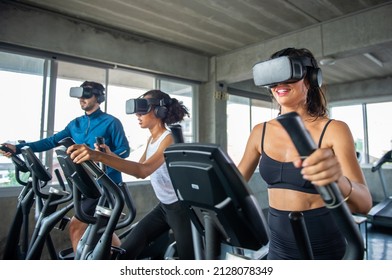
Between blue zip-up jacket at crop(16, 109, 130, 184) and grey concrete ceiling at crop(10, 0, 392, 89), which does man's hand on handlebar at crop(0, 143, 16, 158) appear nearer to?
blue zip-up jacket at crop(16, 109, 130, 184)

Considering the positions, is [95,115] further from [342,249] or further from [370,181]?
[370,181]

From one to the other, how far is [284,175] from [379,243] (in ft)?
11.3

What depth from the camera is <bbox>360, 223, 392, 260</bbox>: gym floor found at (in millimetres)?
2982

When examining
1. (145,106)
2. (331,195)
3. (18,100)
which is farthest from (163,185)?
(18,100)

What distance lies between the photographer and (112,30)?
3.72 metres

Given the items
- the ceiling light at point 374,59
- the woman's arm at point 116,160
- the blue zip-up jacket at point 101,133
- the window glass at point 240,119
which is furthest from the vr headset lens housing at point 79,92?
the ceiling light at point 374,59

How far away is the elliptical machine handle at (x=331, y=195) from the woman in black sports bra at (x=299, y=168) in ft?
0.45

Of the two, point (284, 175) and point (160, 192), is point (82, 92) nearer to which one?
point (160, 192)

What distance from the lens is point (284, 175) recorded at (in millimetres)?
985

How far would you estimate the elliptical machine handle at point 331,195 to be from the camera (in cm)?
47
